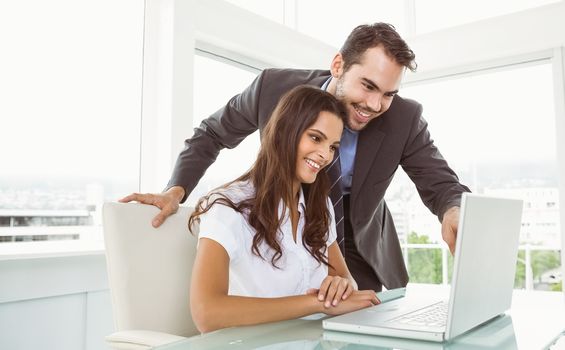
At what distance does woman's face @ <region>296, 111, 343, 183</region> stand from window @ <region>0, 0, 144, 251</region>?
4.20 ft

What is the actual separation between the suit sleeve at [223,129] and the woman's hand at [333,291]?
2.38ft

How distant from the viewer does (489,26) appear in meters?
3.49

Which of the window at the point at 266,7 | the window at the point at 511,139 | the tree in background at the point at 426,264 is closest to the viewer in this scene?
the window at the point at 266,7

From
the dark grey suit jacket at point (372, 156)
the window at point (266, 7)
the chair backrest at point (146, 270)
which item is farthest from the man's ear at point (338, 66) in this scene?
the window at point (266, 7)

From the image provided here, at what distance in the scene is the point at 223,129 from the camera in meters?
1.81

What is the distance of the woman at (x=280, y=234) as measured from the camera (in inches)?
40.7

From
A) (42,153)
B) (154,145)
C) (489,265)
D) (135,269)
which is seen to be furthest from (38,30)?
(489,265)

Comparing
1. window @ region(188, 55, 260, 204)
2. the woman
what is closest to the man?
the woman

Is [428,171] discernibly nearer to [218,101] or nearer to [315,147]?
[315,147]

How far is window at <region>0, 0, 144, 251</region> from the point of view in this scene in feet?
6.87

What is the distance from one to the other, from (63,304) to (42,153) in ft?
2.05

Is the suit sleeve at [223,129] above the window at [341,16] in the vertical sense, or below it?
below

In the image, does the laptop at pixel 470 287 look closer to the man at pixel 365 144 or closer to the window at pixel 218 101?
the man at pixel 365 144

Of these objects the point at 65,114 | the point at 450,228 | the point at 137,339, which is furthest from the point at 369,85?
the point at 65,114
